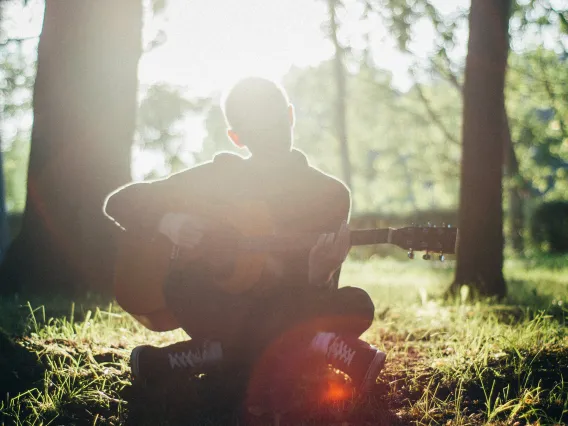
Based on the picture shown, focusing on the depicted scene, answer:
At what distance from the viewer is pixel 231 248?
2.97 metres

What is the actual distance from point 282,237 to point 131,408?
1.16 metres

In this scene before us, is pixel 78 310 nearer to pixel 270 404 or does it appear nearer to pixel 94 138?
pixel 94 138

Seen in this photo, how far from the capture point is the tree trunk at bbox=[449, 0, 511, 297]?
236 inches

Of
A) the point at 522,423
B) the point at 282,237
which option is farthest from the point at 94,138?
the point at 522,423

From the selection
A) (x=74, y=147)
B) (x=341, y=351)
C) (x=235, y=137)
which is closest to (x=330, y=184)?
(x=235, y=137)

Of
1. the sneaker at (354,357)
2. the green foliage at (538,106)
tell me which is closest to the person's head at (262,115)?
the sneaker at (354,357)

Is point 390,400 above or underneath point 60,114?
underneath

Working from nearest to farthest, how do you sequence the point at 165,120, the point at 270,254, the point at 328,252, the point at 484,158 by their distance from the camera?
the point at 328,252, the point at 270,254, the point at 484,158, the point at 165,120

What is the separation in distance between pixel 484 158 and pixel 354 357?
405 centimetres

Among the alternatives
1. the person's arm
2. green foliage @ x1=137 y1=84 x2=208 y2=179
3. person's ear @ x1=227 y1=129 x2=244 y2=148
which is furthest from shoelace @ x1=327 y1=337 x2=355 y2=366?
green foliage @ x1=137 y1=84 x2=208 y2=179

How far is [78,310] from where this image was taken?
4547mm

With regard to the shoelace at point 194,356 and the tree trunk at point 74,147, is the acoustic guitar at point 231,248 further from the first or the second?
the tree trunk at point 74,147

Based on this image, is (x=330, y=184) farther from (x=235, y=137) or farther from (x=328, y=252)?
(x=235, y=137)

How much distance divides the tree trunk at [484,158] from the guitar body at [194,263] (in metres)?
3.67
